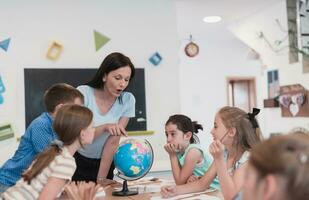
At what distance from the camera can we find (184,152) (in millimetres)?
2277

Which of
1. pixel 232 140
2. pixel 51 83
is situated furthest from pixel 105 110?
pixel 51 83

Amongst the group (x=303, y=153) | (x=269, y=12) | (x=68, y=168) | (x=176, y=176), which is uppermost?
(x=269, y=12)

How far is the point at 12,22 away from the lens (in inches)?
148

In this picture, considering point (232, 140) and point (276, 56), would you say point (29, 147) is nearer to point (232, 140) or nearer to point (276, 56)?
point (232, 140)

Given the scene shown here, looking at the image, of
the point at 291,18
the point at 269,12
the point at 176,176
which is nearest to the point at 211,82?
the point at 269,12

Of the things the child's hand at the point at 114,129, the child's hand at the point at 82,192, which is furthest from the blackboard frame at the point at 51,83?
the child's hand at the point at 82,192

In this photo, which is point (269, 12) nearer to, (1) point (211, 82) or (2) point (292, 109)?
(2) point (292, 109)

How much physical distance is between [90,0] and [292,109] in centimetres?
233

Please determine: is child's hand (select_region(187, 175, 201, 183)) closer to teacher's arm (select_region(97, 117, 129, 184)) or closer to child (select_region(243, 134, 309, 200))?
teacher's arm (select_region(97, 117, 129, 184))

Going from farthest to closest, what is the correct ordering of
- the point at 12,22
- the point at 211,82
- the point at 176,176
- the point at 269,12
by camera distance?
1. the point at 211,82
2. the point at 269,12
3. the point at 12,22
4. the point at 176,176

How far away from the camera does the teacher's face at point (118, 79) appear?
2.10 metres

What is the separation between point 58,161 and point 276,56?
339 centimetres

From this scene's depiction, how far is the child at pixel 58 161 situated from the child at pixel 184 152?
0.67m

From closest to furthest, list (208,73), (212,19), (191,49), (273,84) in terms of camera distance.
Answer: (273,84), (212,19), (191,49), (208,73)
